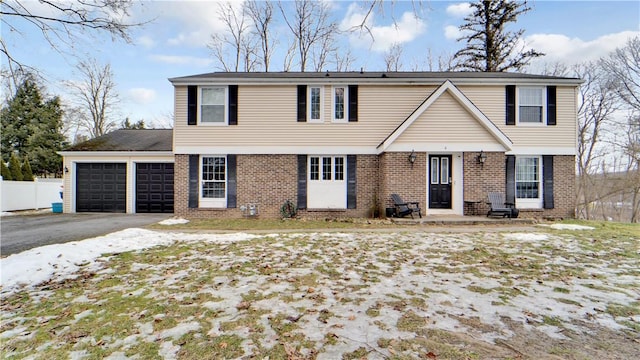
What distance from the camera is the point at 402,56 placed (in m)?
23.3

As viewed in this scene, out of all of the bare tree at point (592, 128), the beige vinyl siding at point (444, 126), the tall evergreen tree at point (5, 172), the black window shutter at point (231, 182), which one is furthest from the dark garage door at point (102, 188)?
the bare tree at point (592, 128)

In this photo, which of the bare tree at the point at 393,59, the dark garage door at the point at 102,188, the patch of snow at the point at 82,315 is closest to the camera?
the patch of snow at the point at 82,315

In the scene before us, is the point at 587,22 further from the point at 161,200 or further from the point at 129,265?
the point at 161,200

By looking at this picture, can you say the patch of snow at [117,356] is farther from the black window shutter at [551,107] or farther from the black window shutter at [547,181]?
the black window shutter at [551,107]

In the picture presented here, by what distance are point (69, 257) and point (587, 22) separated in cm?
1751

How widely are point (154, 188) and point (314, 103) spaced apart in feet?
29.1

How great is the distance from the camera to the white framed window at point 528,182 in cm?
1143

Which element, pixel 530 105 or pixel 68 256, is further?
pixel 530 105

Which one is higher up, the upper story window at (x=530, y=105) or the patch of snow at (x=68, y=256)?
the upper story window at (x=530, y=105)

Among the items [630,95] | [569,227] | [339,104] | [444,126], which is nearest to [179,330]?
[339,104]

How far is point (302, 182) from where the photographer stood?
37.9 feet

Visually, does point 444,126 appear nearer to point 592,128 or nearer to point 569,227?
point 569,227

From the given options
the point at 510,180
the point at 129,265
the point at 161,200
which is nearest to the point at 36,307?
the point at 129,265

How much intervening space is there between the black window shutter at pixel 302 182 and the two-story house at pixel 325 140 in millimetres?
40
